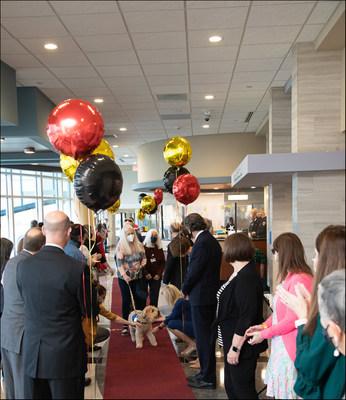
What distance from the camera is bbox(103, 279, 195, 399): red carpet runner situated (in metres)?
3.60

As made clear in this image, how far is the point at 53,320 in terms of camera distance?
2389 mm

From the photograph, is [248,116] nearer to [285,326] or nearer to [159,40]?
[159,40]

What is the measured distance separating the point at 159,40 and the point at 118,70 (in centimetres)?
122

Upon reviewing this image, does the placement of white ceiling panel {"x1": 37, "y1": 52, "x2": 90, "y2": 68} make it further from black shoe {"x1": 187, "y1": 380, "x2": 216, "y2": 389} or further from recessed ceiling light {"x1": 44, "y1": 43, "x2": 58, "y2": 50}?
black shoe {"x1": 187, "y1": 380, "x2": 216, "y2": 389}

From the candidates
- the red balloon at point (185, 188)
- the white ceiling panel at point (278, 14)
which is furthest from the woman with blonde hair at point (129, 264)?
the white ceiling panel at point (278, 14)

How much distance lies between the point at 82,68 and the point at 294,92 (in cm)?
295

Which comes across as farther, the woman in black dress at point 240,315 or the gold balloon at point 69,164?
the gold balloon at point 69,164

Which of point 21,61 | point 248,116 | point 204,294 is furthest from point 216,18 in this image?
Answer: point 248,116

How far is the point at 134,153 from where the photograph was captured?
14758mm

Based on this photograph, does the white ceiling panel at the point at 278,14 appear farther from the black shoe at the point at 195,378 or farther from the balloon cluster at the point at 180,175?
the black shoe at the point at 195,378

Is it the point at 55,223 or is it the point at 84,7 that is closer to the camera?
the point at 55,223

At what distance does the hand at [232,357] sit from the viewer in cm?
271

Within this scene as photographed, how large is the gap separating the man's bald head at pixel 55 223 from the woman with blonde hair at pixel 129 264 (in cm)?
277

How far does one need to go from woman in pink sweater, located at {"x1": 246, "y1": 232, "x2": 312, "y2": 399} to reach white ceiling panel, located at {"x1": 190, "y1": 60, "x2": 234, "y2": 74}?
12.0ft
